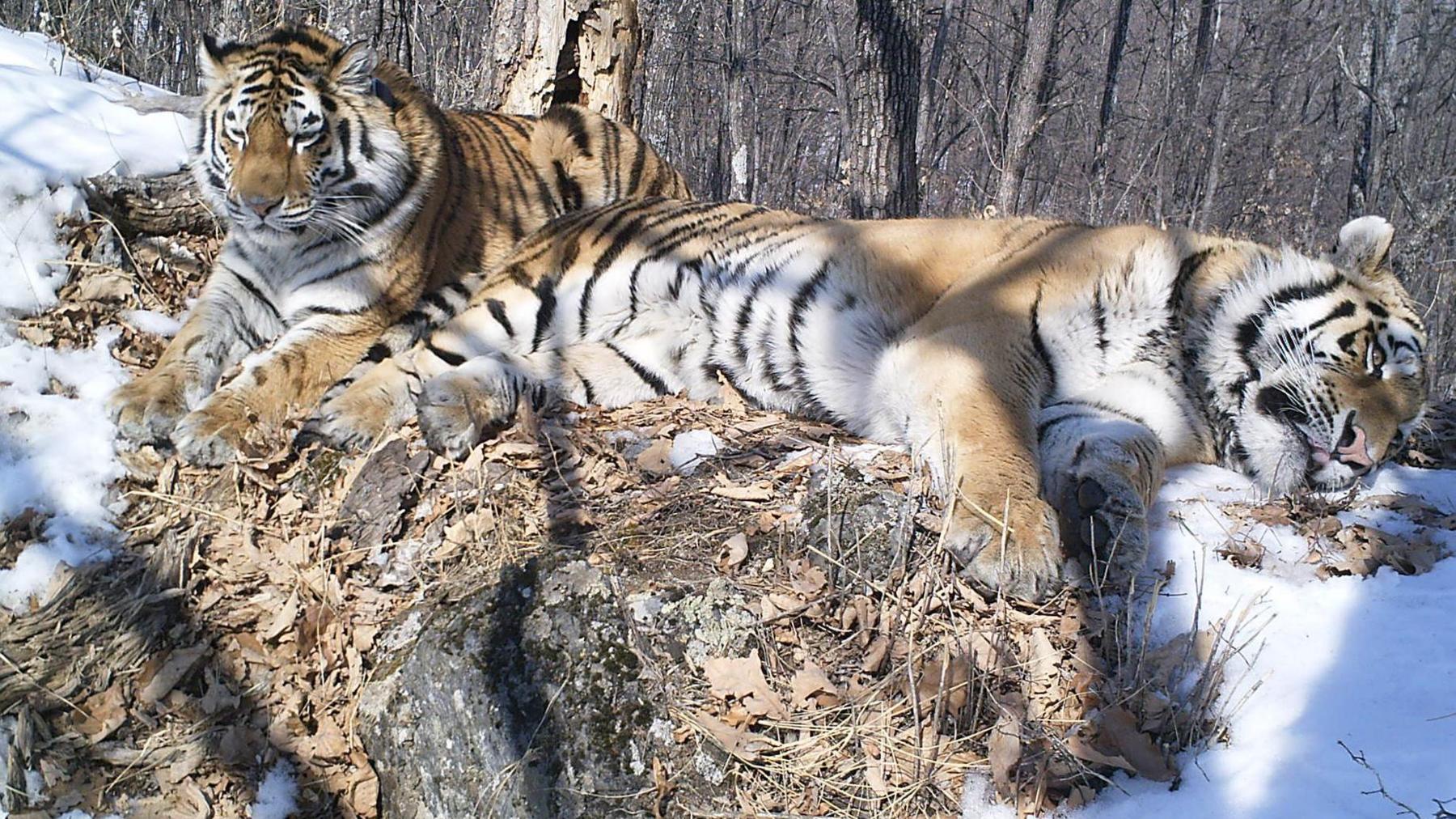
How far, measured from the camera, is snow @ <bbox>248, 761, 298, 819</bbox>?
2.71m

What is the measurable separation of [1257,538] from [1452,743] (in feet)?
2.84

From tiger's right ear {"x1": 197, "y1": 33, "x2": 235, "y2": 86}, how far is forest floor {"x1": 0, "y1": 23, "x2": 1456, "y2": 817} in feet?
3.16

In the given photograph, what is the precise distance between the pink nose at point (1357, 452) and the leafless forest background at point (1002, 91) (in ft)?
10.9

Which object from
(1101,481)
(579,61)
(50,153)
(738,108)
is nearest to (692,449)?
(1101,481)

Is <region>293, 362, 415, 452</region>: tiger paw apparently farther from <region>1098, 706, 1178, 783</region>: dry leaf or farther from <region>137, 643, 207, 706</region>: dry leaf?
<region>1098, 706, 1178, 783</region>: dry leaf

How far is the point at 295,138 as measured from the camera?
359 cm

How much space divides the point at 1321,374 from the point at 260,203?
360 centimetres

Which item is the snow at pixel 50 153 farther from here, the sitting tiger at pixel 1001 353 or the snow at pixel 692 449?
the snow at pixel 692 449

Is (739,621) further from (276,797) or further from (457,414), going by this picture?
(276,797)

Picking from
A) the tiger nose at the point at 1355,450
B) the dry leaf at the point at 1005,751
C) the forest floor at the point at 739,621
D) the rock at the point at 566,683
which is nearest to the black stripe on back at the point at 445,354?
the forest floor at the point at 739,621

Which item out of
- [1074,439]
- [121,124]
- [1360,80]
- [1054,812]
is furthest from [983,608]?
[1360,80]

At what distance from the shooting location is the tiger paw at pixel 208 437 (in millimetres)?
3158

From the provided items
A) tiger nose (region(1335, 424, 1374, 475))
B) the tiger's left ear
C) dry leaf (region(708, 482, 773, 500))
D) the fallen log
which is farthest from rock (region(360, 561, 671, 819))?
the fallen log

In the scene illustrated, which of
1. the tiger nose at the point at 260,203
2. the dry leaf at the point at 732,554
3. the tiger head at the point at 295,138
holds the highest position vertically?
the tiger head at the point at 295,138
